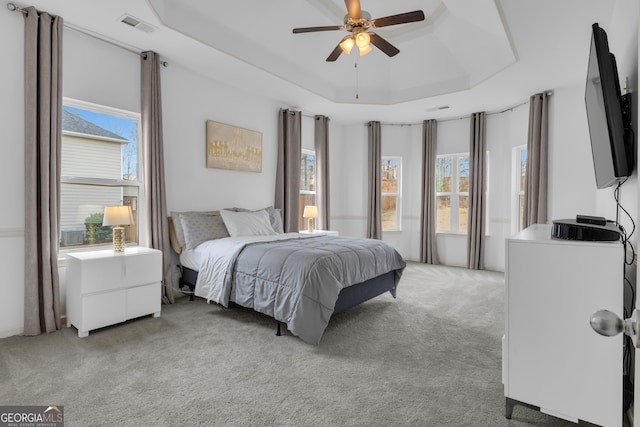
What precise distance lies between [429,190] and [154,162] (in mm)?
4609

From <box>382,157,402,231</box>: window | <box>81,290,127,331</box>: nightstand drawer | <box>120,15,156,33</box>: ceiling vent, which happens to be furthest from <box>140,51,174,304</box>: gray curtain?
<box>382,157,402,231</box>: window

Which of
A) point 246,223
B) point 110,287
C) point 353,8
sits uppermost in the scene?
point 353,8

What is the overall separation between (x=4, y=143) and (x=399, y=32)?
4181mm

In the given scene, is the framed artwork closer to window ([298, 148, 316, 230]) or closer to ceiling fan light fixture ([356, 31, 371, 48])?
window ([298, 148, 316, 230])

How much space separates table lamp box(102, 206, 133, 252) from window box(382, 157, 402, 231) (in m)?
4.78

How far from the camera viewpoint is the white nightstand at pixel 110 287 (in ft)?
9.19

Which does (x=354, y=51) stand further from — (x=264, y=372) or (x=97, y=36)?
(x=264, y=372)

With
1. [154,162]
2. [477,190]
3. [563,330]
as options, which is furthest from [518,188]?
[154,162]

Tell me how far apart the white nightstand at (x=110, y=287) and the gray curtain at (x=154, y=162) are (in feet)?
1.58

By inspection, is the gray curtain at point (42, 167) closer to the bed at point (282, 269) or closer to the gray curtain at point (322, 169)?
the bed at point (282, 269)

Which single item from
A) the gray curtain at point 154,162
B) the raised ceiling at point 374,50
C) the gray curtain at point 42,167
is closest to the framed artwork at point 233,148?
the raised ceiling at point 374,50

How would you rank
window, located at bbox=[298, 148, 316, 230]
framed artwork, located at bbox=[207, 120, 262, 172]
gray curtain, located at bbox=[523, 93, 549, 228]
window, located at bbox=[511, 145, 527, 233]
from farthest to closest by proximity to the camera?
window, located at bbox=[298, 148, 316, 230] → window, located at bbox=[511, 145, 527, 233] → gray curtain, located at bbox=[523, 93, 549, 228] → framed artwork, located at bbox=[207, 120, 262, 172]

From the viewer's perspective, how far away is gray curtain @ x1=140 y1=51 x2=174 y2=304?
11.9ft

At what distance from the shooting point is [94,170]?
338cm
